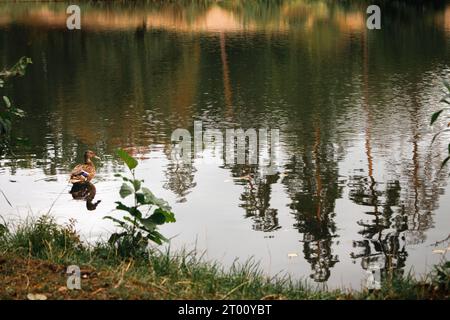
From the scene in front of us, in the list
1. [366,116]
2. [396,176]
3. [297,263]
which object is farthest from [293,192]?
[366,116]

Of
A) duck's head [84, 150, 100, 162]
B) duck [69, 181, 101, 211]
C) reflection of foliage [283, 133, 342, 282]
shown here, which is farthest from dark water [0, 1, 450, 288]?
duck's head [84, 150, 100, 162]

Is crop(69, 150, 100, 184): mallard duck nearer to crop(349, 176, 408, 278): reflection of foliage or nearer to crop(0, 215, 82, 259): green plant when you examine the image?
crop(349, 176, 408, 278): reflection of foliage

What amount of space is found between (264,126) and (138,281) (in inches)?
398

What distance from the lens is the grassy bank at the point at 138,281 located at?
5789 mm

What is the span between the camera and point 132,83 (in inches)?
872

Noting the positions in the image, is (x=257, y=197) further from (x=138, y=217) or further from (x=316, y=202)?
(x=138, y=217)

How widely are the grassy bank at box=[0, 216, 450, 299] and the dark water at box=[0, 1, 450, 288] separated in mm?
883

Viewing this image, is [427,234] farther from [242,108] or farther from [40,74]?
[40,74]

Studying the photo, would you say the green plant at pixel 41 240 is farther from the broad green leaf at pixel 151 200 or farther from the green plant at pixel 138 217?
the broad green leaf at pixel 151 200

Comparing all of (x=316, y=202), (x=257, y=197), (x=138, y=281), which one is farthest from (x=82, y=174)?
(x=138, y=281)

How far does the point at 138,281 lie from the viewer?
6.04 m

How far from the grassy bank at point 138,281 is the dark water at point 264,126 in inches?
34.8

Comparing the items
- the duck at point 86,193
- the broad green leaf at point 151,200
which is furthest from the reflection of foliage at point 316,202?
the duck at point 86,193

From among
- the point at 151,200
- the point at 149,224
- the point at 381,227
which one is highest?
the point at 151,200
